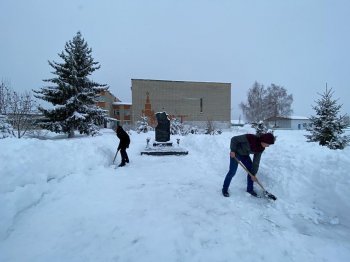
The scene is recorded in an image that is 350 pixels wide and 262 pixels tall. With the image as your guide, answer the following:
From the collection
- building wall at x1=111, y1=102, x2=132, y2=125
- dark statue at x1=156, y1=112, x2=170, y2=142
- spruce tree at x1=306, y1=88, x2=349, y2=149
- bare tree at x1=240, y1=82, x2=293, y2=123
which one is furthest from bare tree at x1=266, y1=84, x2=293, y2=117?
dark statue at x1=156, y1=112, x2=170, y2=142

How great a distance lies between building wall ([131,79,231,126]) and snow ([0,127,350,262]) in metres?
45.5

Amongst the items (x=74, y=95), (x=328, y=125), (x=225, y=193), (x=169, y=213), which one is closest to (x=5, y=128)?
(x=74, y=95)

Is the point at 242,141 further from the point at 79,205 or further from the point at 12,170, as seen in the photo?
the point at 12,170

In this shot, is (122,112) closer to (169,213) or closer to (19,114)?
(19,114)

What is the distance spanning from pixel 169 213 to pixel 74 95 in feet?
63.2

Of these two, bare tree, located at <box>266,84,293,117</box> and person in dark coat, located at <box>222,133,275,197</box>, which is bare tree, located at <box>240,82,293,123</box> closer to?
bare tree, located at <box>266,84,293,117</box>

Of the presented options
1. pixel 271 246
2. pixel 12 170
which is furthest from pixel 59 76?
pixel 271 246

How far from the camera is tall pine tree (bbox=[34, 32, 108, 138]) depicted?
A: 791 inches

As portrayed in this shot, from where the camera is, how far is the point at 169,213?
4.31 metres

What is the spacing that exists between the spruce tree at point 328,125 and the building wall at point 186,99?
1522 inches

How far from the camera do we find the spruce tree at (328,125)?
1219 centimetres

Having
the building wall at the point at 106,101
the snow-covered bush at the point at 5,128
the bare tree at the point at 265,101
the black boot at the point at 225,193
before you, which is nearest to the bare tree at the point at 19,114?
the snow-covered bush at the point at 5,128

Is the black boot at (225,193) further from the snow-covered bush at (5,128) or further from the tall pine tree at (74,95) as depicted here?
the tall pine tree at (74,95)

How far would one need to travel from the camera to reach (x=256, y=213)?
430 centimetres
